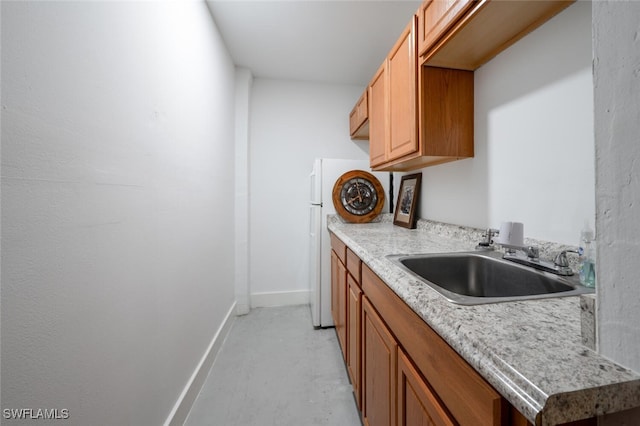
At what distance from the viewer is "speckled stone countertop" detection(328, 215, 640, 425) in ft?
1.03

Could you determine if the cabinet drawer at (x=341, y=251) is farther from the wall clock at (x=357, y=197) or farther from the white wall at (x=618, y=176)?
the white wall at (x=618, y=176)

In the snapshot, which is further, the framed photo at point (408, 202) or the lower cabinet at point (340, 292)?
the framed photo at point (408, 202)

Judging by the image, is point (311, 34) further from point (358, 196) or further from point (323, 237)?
point (323, 237)

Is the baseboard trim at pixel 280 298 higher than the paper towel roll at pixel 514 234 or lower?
lower

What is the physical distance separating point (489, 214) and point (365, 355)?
935 millimetres

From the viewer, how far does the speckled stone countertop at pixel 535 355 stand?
0.31m

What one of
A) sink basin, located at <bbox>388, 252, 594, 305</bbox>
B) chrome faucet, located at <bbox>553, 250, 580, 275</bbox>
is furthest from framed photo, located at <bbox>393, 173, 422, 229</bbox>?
chrome faucet, located at <bbox>553, 250, 580, 275</bbox>

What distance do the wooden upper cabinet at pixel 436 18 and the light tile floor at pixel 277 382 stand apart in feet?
6.27

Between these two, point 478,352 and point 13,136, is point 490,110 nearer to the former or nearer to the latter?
point 478,352

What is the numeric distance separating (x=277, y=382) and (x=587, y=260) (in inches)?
64.3

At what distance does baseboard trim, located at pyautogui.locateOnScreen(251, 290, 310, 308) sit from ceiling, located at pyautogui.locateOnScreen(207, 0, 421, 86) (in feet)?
7.73

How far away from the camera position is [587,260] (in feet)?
2.35

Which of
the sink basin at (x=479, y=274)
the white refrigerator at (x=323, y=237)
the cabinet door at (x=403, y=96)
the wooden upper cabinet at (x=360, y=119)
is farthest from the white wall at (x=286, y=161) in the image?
the sink basin at (x=479, y=274)

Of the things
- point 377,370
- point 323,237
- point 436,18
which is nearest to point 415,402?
point 377,370
